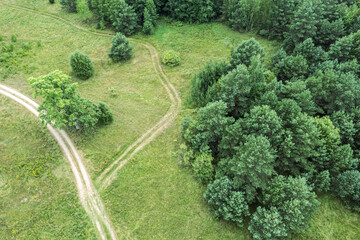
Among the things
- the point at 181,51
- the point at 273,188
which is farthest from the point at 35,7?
the point at 273,188

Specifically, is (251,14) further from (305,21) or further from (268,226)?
(268,226)

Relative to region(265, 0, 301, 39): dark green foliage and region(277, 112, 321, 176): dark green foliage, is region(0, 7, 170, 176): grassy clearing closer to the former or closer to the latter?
region(277, 112, 321, 176): dark green foliage

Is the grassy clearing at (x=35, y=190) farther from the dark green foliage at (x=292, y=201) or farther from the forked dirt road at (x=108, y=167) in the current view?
the dark green foliage at (x=292, y=201)

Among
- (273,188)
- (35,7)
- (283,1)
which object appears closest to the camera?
(273,188)

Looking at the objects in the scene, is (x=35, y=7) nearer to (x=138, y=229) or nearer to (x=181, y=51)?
(x=181, y=51)

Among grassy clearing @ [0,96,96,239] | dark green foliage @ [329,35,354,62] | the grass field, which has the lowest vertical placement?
grassy clearing @ [0,96,96,239]

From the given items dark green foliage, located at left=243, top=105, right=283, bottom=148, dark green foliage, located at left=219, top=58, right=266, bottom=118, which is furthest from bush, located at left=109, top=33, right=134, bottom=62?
dark green foliage, located at left=243, top=105, right=283, bottom=148
